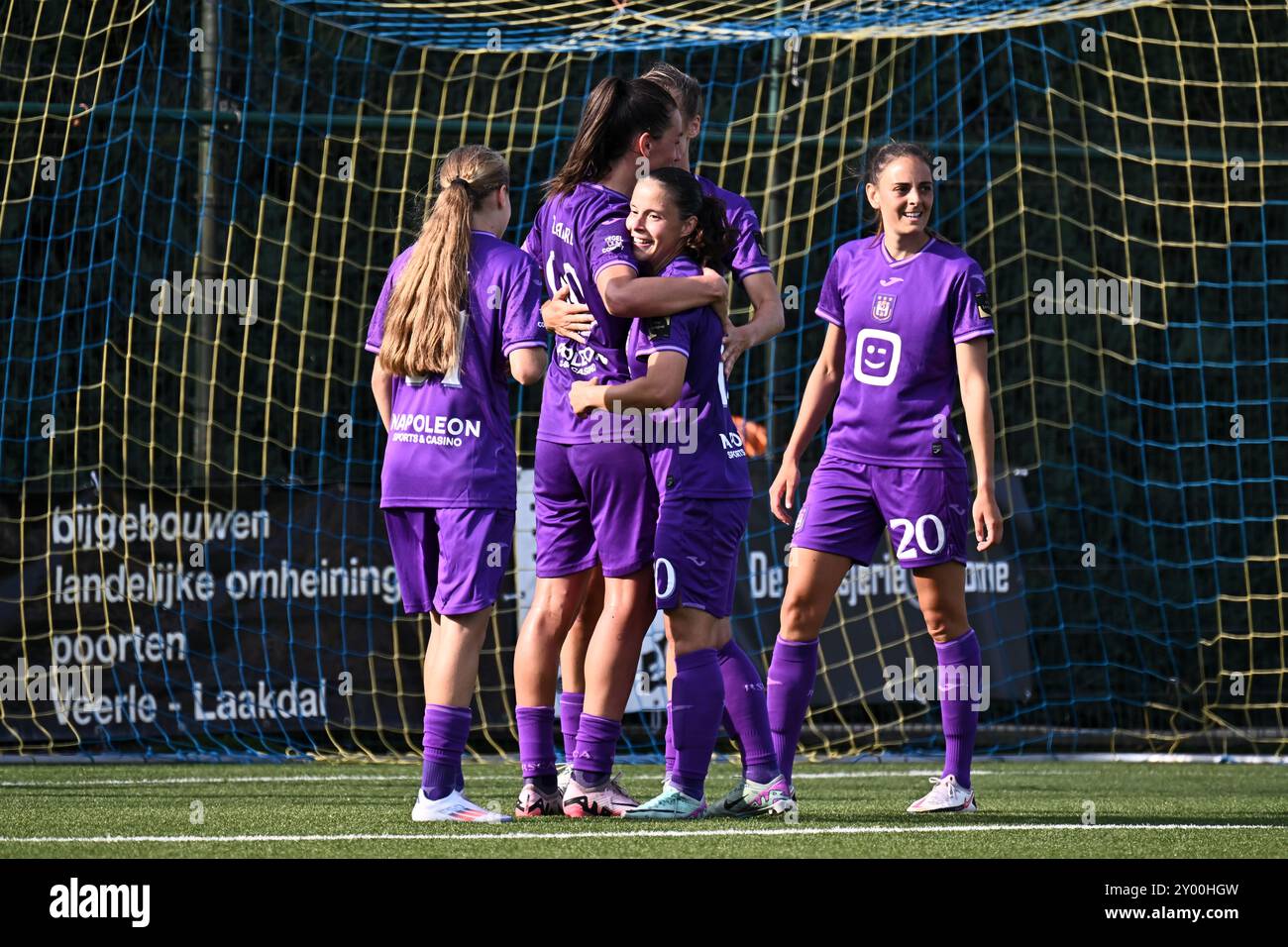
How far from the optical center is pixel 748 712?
186 inches

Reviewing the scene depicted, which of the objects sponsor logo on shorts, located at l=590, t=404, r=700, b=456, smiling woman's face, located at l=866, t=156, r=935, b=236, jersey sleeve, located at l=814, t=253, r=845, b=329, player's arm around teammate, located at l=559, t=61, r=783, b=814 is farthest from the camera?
jersey sleeve, located at l=814, t=253, r=845, b=329

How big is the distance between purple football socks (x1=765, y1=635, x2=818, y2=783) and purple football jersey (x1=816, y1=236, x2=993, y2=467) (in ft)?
1.83

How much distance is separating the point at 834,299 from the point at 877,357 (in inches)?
11.3

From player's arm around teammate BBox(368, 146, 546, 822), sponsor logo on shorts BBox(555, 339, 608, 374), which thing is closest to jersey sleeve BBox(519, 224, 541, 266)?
player's arm around teammate BBox(368, 146, 546, 822)

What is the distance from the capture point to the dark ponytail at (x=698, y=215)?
14.6 feet

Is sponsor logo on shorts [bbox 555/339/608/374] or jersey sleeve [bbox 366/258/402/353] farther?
jersey sleeve [bbox 366/258/402/353]

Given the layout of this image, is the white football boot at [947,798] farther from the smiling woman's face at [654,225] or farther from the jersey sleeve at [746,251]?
the smiling woman's face at [654,225]

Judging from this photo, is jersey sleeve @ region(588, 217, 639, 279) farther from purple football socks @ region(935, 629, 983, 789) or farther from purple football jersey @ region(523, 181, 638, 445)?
purple football socks @ region(935, 629, 983, 789)

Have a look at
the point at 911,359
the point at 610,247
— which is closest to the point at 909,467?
the point at 911,359

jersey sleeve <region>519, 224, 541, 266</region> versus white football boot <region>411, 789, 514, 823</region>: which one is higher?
jersey sleeve <region>519, 224, 541, 266</region>

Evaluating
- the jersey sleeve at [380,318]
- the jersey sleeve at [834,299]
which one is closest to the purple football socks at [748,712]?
the jersey sleeve at [834,299]

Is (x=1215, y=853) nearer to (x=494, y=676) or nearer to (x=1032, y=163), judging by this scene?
(x=494, y=676)

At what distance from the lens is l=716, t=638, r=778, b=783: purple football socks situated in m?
4.73

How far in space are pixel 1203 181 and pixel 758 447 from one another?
15.3ft
